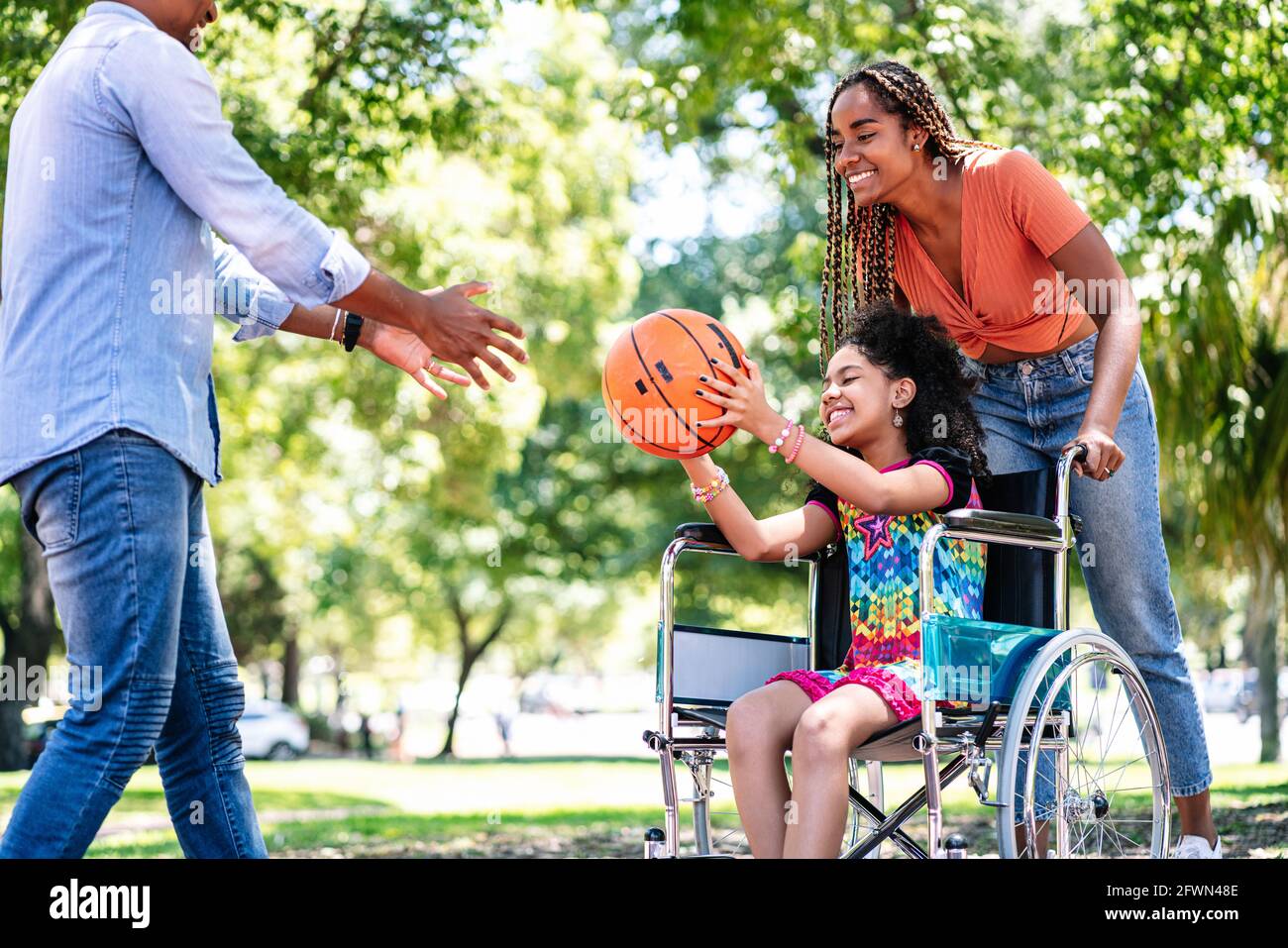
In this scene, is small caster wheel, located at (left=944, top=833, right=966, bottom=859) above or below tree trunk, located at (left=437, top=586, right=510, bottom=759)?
below

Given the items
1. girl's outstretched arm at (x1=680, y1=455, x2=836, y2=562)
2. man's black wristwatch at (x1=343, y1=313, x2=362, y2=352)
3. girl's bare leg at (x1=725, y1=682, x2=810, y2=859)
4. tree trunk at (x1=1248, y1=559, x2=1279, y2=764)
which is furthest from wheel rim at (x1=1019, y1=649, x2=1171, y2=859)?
tree trunk at (x1=1248, y1=559, x2=1279, y2=764)

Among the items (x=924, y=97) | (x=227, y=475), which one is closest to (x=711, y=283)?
(x=227, y=475)

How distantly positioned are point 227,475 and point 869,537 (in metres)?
16.1

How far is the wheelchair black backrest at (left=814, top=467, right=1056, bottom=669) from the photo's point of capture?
3.80 meters

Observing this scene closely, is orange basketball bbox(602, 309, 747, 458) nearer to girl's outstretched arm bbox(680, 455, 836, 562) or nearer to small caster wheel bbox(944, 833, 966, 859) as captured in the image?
girl's outstretched arm bbox(680, 455, 836, 562)

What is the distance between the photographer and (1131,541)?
4.01 metres

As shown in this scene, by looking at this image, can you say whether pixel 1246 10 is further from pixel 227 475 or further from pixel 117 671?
A: pixel 227 475

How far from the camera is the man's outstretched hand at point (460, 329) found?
9.64 feet

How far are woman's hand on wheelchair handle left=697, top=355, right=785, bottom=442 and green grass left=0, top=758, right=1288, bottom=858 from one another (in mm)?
1158

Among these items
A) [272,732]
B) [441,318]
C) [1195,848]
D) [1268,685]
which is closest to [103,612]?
[441,318]

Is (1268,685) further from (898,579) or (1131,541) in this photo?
(898,579)

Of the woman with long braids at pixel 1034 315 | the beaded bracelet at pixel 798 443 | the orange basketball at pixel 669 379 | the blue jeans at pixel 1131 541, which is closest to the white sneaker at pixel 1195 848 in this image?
the woman with long braids at pixel 1034 315

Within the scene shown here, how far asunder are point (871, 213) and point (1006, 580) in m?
1.17

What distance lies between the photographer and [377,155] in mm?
8773
